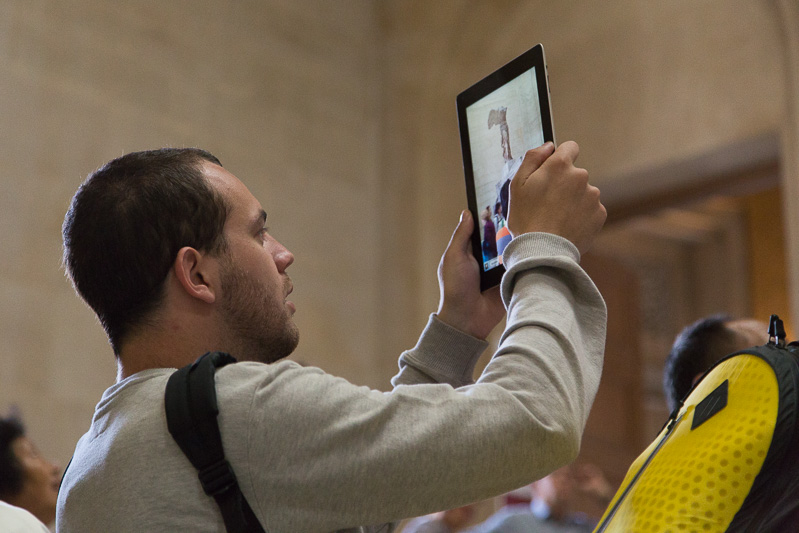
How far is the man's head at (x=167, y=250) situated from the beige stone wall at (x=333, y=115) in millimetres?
4165

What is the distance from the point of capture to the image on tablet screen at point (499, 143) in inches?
63.9

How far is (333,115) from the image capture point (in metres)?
7.46

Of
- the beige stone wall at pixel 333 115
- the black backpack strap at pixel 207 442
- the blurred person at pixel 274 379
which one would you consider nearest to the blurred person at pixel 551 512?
the beige stone wall at pixel 333 115

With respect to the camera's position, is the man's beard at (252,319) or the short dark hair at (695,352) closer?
the man's beard at (252,319)

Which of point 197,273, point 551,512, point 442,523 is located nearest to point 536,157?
point 197,273

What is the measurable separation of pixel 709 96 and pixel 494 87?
15.3 ft

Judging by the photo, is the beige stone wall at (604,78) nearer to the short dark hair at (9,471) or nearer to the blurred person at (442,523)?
the blurred person at (442,523)

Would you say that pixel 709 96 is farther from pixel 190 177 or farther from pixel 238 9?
pixel 190 177

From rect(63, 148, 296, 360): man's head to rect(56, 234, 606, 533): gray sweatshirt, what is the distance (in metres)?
0.22

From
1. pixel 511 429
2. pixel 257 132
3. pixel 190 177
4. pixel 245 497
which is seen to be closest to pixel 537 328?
pixel 511 429

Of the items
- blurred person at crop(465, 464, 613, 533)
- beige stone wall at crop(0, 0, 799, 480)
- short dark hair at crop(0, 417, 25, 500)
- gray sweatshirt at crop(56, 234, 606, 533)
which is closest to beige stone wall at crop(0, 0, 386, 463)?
beige stone wall at crop(0, 0, 799, 480)

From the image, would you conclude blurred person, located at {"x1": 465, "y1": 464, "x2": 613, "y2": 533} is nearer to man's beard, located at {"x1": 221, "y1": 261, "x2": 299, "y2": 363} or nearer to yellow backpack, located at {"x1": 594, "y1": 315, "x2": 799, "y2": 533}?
man's beard, located at {"x1": 221, "y1": 261, "x2": 299, "y2": 363}

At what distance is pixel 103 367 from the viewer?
575 centimetres

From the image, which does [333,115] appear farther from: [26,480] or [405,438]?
[405,438]
